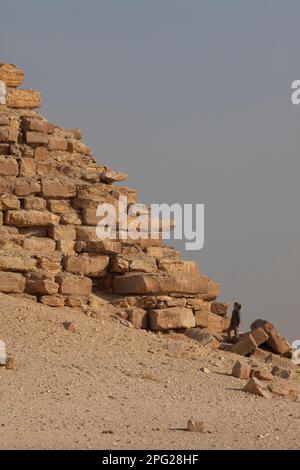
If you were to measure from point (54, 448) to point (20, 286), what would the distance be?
8.95 m

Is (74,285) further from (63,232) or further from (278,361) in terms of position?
(278,361)

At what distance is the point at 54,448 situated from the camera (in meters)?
11.7

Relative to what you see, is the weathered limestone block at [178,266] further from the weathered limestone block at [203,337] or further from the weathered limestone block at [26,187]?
the weathered limestone block at [26,187]

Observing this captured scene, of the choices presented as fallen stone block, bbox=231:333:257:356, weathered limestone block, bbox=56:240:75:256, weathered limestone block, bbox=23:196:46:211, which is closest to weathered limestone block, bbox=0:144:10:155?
weathered limestone block, bbox=23:196:46:211

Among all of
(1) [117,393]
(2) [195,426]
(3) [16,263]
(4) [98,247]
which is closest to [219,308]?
(4) [98,247]

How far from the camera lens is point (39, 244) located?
70.8ft

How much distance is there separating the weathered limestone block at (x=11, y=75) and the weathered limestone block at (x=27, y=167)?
259 centimetres

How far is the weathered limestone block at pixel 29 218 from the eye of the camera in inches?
862

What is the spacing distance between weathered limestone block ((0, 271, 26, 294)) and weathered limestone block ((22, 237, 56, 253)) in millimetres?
1176

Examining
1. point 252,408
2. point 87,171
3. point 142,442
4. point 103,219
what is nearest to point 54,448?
point 142,442

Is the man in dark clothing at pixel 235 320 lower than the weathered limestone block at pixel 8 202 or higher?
lower

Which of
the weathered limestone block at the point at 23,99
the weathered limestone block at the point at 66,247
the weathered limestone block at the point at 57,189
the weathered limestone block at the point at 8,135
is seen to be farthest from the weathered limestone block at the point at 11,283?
the weathered limestone block at the point at 23,99

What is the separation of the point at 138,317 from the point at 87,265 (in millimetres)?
1702

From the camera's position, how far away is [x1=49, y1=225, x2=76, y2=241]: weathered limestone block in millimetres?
22000
